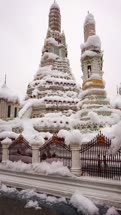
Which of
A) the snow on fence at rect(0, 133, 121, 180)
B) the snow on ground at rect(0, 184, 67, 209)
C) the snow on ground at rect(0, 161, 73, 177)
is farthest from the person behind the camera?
the snow on ground at rect(0, 161, 73, 177)

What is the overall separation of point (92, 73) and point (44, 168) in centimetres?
1609

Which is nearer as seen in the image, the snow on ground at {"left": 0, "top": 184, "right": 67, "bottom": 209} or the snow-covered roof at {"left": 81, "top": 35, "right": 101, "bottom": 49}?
the snow on ground at {"left": 0, "top": 184, "right": 67, "bottom": 209}

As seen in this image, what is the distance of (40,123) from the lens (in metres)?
23.0

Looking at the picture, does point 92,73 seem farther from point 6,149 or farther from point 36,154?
point 36,154

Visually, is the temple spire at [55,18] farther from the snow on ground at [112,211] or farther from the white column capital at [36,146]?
the snow on ground at [112,211]

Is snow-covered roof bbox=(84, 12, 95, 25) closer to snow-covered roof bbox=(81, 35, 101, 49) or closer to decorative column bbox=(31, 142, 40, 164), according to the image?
snow-covered roof bbox=(81, 35, 101, 49)

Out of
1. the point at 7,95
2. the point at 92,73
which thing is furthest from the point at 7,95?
the point at 92,73

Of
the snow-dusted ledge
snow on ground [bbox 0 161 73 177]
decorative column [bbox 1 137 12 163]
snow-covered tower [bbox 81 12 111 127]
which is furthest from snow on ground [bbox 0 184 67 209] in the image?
snow-covered tower [bbox 81 12 111 127]

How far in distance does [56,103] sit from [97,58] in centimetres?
740

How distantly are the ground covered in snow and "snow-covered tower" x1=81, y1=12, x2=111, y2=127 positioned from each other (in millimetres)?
13790

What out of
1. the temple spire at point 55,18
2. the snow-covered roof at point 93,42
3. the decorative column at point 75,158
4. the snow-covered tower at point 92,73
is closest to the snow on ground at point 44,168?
the decorative column at point 75,158

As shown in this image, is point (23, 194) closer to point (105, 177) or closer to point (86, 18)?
point (105, 177)

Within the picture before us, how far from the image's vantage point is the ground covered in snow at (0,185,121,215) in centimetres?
762

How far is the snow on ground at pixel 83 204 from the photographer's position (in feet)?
24.9
